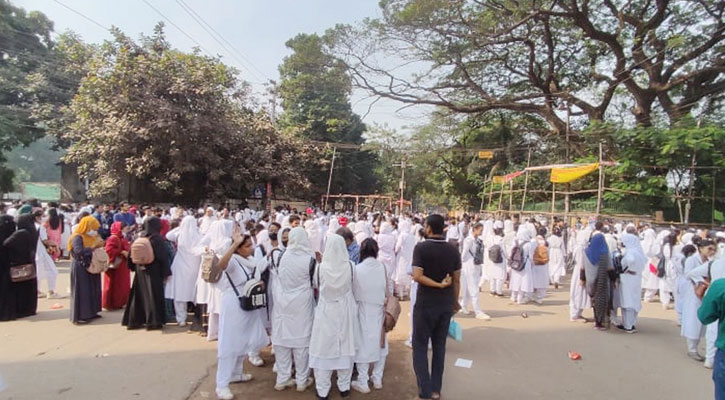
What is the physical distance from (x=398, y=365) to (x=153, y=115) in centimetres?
1484

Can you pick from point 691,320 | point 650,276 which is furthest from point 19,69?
point 691,320

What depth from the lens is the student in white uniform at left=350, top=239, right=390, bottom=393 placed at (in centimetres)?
414

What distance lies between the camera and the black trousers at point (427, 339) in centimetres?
409

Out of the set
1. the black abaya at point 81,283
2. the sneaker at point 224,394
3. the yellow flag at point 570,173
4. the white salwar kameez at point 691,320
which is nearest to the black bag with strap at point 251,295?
the sneaker at point 224,394

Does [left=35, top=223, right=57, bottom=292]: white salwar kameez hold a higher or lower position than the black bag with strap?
lower

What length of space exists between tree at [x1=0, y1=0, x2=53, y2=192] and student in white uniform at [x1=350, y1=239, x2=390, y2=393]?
26.9 metres

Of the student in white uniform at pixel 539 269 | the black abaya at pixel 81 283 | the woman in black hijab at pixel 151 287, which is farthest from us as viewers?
the student in white uniform at pixel 539 269

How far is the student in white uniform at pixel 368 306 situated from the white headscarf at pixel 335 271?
0.19m

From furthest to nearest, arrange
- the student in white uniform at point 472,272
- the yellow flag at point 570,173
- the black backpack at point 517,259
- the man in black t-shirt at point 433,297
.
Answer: the yellow flag at point 570,173, the black backpack at point 517,259, the student in white uniform at point 472,272, the man in black t-shirt at point 433,297

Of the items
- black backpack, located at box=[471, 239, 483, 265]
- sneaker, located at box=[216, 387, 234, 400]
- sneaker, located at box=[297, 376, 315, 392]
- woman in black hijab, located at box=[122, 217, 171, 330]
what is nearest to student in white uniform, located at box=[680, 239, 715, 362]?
black backpack, located at box=[471, 239, 483, 265]

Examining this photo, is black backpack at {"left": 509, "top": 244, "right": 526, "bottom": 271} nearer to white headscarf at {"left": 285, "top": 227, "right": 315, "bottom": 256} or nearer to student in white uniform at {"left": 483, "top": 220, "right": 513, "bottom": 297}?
student in white uniform at {"left": 483, "top": 220, "right": 513, "bottom": 297}

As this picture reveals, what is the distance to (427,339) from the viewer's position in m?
4.14

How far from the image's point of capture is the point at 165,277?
240 inches

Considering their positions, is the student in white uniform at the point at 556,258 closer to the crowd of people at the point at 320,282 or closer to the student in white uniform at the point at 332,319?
the crowd of people at the point at 320,282
